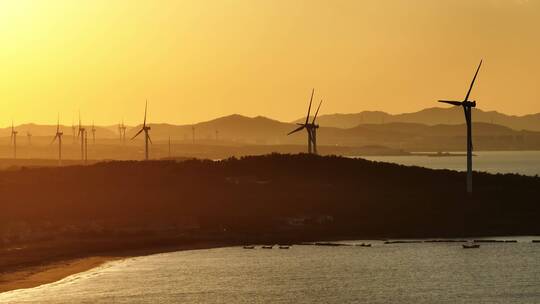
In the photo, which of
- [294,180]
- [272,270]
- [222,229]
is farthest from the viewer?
[294,180]

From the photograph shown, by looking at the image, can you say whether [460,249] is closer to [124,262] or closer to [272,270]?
[272,270]

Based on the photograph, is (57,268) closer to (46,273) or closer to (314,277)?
(46,273)

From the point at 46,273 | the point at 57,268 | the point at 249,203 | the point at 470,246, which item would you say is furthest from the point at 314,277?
the point at 249,203

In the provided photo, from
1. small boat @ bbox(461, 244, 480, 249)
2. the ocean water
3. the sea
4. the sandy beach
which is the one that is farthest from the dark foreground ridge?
the sea

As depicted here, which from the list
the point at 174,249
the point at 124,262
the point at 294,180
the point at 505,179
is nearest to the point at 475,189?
the point at 505,179

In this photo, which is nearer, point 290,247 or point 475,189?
point 290,247

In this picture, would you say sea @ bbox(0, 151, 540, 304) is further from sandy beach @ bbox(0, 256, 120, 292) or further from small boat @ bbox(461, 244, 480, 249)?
sandy beach @ bbox(0, 256, 120, 292)
